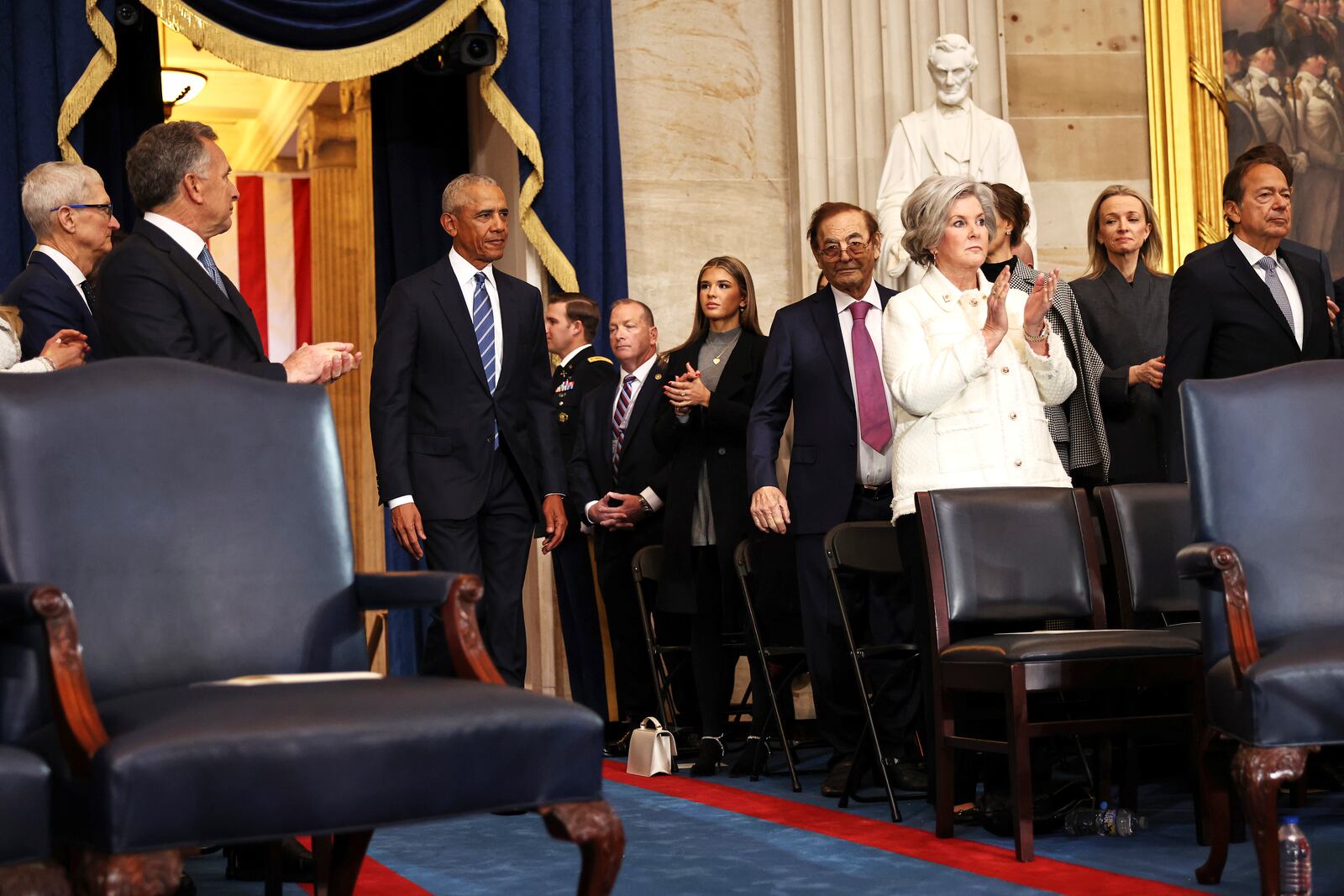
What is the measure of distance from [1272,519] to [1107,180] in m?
4.52

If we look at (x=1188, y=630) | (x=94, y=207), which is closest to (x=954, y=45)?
(x=1188, y=630)

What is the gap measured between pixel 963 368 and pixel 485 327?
1.52m

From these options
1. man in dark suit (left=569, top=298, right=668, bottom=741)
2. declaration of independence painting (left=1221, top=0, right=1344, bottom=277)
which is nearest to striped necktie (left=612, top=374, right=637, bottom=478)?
man in dark suit (left=569, top=298, right=668, bottom=741)

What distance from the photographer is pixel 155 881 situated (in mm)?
1899

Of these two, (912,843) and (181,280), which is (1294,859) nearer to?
(912,843)

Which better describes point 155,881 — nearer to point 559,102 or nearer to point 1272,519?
point 1272,519

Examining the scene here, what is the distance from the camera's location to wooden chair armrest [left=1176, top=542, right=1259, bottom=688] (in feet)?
8.97

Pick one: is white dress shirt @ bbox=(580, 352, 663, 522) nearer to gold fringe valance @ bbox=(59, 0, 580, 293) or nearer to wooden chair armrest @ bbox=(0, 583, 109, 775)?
gold fringe valance @ bbox=(59, 0, 580, 293)

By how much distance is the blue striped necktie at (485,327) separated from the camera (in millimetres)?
4727

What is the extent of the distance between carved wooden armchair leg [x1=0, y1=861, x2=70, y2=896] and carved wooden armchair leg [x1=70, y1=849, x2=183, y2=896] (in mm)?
32

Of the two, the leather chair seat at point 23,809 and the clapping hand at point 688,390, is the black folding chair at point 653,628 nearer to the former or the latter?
the clapping hand at point 688,390

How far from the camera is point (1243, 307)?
15.5ft

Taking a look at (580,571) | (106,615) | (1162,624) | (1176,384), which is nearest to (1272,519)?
(1162,624)

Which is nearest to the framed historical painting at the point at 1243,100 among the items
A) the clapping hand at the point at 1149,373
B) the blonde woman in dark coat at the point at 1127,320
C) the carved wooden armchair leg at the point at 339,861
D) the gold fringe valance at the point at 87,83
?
the blonde woman in dark coat at the point at 1127,320
